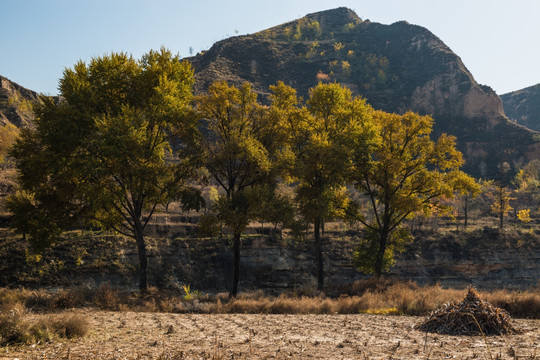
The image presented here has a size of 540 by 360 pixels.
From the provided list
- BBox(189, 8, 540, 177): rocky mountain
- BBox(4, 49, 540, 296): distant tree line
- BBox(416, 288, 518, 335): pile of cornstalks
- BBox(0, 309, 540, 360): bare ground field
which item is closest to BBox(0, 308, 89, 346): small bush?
BBox(0, 309, 540, 360): bare ground field

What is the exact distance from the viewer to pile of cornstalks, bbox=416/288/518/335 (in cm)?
823

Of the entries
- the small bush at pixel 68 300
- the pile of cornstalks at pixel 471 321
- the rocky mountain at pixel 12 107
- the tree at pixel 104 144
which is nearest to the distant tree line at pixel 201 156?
the tree at pixel 104 144

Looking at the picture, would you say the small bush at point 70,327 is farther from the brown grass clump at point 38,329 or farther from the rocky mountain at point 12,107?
the rocky mountain at point 12,107

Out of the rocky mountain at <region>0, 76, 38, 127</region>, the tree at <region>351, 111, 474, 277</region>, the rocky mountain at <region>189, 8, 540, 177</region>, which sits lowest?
the tree at <region>351, 111, 474, 277</region>

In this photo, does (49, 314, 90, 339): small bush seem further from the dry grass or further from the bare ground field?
the dry grass

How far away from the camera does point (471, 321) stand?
26.8 feet

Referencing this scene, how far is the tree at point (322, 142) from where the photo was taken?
19.2m

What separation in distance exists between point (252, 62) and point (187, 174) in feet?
461

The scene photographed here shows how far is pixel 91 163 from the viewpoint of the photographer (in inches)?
537

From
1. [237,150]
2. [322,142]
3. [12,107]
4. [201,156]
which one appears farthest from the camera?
[12,107]

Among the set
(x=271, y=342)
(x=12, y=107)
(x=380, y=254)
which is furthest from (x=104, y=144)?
(x=12, y=107)

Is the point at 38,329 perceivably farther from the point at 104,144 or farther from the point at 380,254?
the point at 380,254

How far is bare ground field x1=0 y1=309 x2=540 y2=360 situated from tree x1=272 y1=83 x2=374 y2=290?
9.73 meters

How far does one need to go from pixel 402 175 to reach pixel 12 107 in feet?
320
